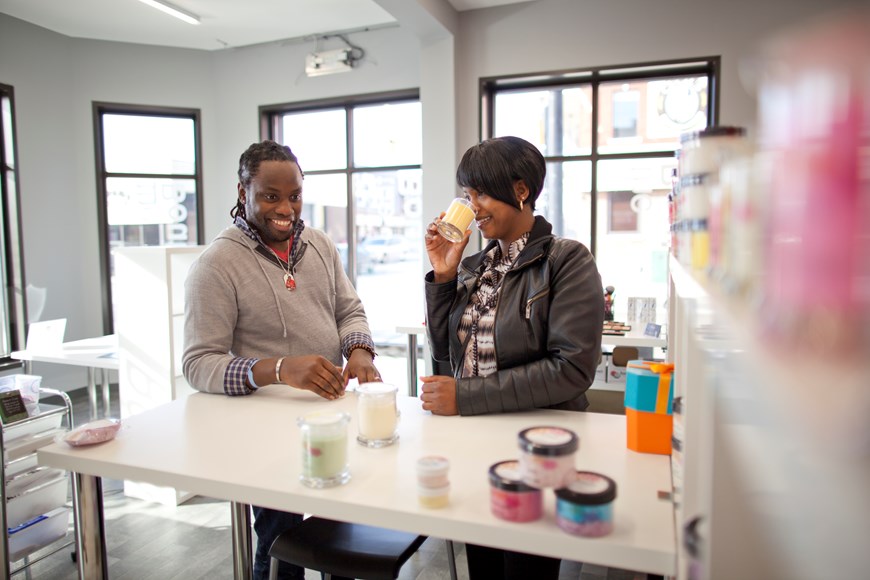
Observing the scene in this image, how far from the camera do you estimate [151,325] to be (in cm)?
302

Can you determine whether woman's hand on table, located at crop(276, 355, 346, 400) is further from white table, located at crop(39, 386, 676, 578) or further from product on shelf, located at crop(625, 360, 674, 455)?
→ product on shelf, located at crop(625, 360, 674, 455)

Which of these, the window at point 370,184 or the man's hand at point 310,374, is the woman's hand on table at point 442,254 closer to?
the man's hand at point 310,374

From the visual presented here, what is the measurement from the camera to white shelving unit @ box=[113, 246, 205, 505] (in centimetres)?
296

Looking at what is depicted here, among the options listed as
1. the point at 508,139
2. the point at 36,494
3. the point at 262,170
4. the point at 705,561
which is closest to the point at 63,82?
the point at 36,494

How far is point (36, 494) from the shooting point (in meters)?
2.31

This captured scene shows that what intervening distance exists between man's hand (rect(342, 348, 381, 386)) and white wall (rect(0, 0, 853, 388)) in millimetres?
3256

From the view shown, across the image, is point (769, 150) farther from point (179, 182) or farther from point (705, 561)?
point (179, 182)

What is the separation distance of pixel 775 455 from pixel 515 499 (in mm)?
622

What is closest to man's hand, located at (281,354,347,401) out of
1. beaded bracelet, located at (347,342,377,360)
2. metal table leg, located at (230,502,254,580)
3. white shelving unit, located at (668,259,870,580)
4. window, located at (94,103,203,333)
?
beaded bracelet, located at (347,342,377,360)

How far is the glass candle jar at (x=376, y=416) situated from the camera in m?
1.23

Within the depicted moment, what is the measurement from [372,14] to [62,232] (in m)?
3.48

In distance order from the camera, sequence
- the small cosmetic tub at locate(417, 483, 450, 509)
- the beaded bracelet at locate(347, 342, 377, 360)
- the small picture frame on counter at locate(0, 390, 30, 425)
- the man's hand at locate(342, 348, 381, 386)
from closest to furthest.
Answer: the small cosmetic tub at locate(417, 483, 450, 509), the man's hand at locate(342, 348, 381, 386), the beaded bracelet at locate(347, 342, 377, 360), the small picture frame on counter at locate(0, 390, 30, 425)

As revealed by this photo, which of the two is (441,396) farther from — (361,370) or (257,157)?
(257,157)

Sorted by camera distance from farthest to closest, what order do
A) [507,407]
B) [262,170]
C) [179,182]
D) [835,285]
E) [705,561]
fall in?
1. [179,182]
2. [262,170]
3. [507,407]
4. [705,561]
5. [835,285]
